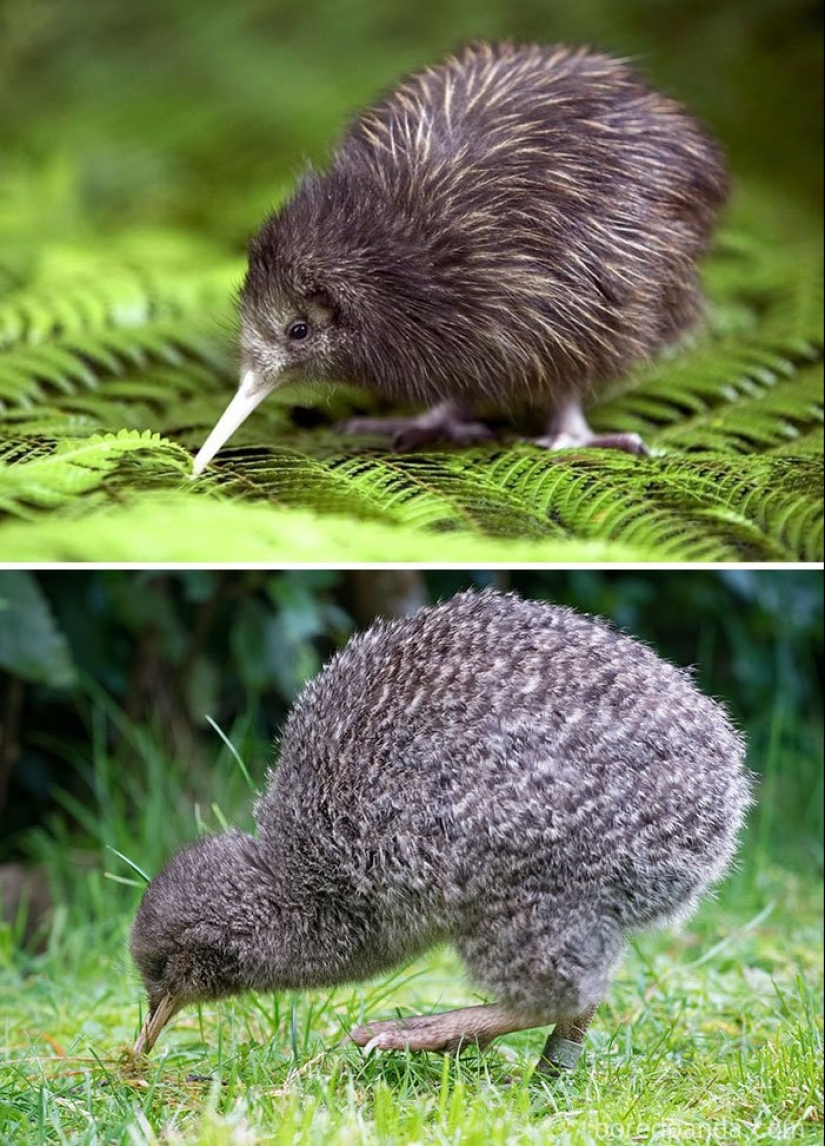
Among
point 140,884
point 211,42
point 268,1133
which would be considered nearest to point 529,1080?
point 268,1133

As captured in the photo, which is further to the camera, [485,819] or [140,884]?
[140,884]

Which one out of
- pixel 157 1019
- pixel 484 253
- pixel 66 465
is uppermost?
pixel 484 253

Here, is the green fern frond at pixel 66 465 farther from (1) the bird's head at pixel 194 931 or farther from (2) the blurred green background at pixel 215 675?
(2) the blurred green background at pixel 215 675

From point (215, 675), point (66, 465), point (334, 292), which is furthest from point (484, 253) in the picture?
point (215, 675)

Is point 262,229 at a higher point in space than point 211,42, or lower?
lower

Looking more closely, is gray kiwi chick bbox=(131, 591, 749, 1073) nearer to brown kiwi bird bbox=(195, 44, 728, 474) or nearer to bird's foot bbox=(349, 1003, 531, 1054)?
bird's foot bbox=(349, 1003, 531, 1054)

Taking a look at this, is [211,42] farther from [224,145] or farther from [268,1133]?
[268,1133]

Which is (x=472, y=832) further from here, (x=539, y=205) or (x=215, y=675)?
(x=215, y=675)
